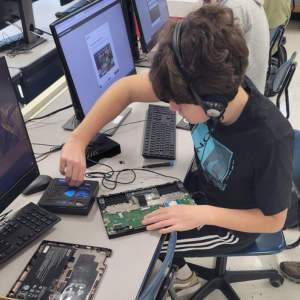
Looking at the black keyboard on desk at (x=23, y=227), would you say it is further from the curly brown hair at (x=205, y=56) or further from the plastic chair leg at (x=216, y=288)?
the plastic chair leg at (x=216, y=288)

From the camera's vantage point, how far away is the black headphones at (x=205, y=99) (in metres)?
0.79

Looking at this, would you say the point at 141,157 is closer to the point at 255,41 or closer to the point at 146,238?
the point at 146,238

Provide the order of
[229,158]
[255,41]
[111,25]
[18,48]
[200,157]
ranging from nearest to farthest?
[229,158], [200,157], [111,25], [255,41], [18,48]

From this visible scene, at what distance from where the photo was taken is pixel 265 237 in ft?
4.01

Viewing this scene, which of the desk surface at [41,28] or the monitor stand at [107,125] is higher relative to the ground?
the desk surface at [41,28]

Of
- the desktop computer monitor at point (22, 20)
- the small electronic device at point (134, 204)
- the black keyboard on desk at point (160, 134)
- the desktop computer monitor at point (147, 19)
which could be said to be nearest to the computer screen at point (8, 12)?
the desktop computer monitor at point (22, 20)

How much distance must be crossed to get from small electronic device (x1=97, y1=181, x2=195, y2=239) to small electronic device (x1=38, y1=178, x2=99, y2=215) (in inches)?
1.5

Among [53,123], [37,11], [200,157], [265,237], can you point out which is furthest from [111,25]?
[37,11]

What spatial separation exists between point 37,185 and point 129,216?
12.7 inches

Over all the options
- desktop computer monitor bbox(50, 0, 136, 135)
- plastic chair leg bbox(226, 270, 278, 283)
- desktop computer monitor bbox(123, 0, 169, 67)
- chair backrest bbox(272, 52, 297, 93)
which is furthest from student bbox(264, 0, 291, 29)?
plastic chair leg bbox(226, 270, 278, 283)

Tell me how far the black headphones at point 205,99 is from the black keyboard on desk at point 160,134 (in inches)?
16.2

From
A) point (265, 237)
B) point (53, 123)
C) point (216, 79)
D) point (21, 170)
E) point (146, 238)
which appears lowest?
point (265, 237)

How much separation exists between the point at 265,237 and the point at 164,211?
19.2 inches

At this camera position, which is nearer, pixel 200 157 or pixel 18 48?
pixel 200 157
